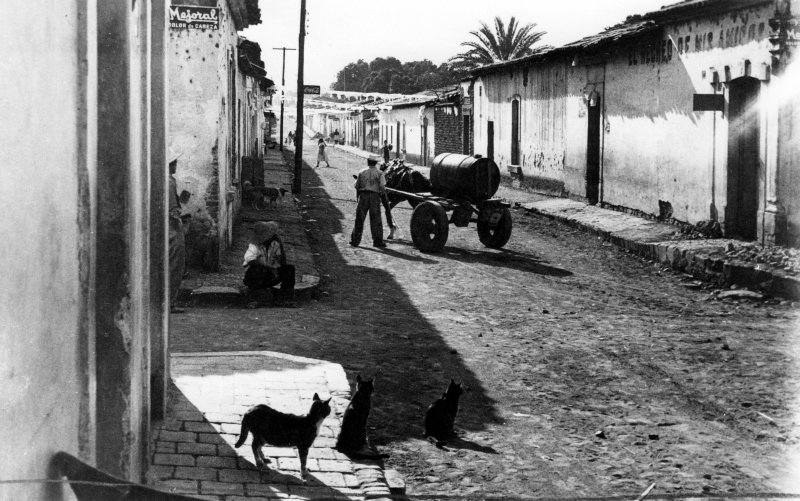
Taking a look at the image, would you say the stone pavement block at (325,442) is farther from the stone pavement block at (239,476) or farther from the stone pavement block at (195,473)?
the stone pavement block at (195,473)

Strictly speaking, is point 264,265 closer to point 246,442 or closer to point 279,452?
point 246,442

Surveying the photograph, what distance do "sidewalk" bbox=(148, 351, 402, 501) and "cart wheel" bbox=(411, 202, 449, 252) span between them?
23.9ft

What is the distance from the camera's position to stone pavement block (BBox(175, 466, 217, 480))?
5359mm

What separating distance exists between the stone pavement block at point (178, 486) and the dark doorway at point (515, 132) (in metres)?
24.1

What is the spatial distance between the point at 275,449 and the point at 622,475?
2010 millimetres

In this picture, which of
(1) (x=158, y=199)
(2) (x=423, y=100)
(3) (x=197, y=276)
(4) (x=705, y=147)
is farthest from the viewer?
(2) (x=423, y=100)

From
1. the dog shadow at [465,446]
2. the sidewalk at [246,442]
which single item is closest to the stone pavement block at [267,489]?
the sidewalk at [246,442]

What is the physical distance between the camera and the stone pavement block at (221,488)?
5160 millimetres

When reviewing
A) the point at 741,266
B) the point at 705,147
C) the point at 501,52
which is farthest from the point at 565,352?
the point at 501,52

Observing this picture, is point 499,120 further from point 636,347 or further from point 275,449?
point 275,449

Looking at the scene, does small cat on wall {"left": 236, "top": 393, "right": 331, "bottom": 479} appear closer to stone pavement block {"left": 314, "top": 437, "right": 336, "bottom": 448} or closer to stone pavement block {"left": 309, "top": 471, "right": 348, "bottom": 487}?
stone pavement block {"left": 309, "top": 471, "right": 348, "bottom": 487}

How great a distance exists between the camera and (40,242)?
2959mm

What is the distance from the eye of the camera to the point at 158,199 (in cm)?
623

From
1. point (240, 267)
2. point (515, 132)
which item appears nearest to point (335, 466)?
point (240, 267)
